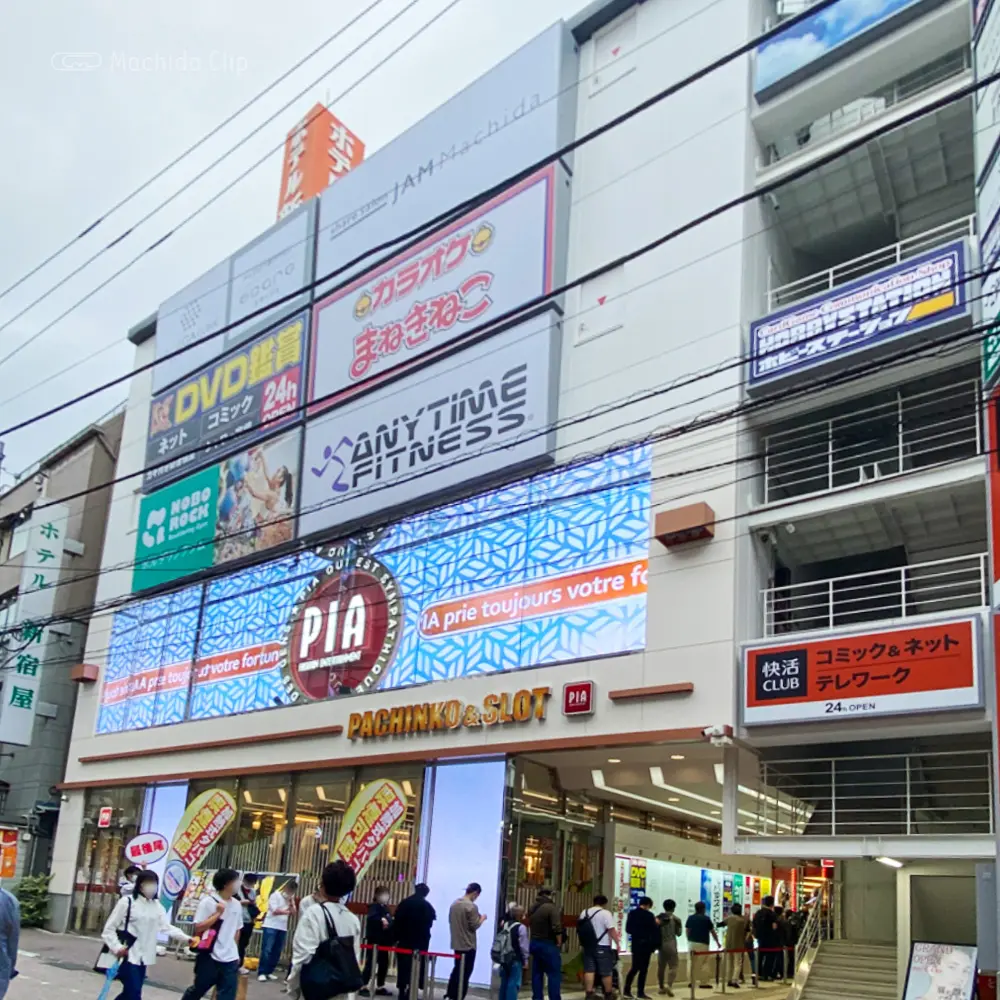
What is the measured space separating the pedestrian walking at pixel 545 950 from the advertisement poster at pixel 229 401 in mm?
12250

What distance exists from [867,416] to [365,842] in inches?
432

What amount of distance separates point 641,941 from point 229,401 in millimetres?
14989

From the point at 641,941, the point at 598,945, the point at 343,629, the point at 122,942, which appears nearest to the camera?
the point at 122,942

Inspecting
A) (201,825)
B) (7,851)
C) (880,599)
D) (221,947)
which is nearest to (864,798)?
(880,599)

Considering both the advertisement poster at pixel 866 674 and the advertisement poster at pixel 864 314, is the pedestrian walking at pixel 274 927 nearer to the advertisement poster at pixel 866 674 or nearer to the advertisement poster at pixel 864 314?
the advertisement poster at pixel 866 674

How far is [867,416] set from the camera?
682 inches

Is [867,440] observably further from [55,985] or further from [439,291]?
[55,985]

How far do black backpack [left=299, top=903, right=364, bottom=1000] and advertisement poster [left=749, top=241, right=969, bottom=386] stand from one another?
9455 millimetres

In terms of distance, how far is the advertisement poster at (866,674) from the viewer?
13.1 meters

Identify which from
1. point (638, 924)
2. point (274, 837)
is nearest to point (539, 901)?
point (638, 924)

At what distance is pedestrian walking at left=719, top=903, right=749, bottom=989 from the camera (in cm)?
1956

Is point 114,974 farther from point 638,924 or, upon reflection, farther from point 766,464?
point 766,464

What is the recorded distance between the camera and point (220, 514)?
24594 mm

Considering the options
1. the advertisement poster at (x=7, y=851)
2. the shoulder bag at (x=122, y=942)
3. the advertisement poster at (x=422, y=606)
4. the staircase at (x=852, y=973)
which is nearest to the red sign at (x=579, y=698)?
the advertisement poster at (x=422, y=606)
